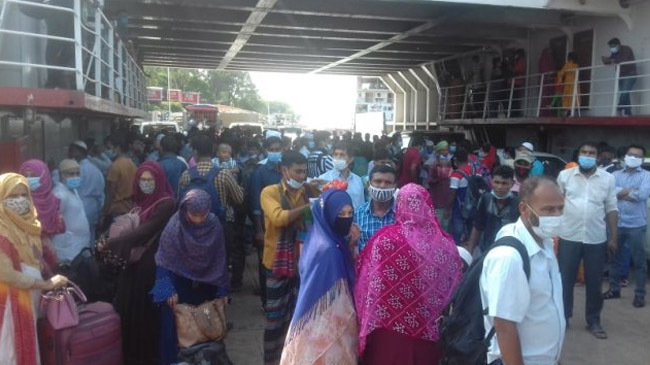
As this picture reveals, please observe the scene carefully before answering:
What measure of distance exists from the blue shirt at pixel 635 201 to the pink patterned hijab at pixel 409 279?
4.36m

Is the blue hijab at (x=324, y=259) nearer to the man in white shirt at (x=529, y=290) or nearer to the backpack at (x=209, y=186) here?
the man in white shirt at (x=529, y=290)

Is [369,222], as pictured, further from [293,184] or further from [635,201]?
[635,201]

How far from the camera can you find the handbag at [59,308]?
3.38 metres

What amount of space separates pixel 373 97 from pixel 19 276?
3504 centimetres

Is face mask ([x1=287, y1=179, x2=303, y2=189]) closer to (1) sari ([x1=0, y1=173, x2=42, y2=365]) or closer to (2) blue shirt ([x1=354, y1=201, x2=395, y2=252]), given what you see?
(2) blue shirt ([x1=354, y1=201, x2=395, y2=252])

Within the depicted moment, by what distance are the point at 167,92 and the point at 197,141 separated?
156ft

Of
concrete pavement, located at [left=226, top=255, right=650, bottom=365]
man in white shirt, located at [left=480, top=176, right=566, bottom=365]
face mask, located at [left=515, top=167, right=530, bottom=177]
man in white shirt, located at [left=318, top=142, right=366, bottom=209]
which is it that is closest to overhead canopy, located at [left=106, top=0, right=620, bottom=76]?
face mask, located at [left=515, top=167, right=530, bottom=177]

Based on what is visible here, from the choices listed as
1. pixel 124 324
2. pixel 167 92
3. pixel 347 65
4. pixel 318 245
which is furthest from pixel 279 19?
pixel 167 92

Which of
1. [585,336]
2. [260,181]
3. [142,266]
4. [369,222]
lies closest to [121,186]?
[260,181]

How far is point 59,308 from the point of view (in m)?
3.41

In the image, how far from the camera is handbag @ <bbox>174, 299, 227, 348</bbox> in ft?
12.2

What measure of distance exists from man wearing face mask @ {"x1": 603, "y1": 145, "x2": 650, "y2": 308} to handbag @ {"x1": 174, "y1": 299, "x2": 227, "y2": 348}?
4.87m

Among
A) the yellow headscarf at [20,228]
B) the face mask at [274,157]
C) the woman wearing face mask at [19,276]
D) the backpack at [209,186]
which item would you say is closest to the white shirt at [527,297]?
the woman wearing face mask at [19,276]

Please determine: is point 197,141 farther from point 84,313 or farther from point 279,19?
point 279,19
